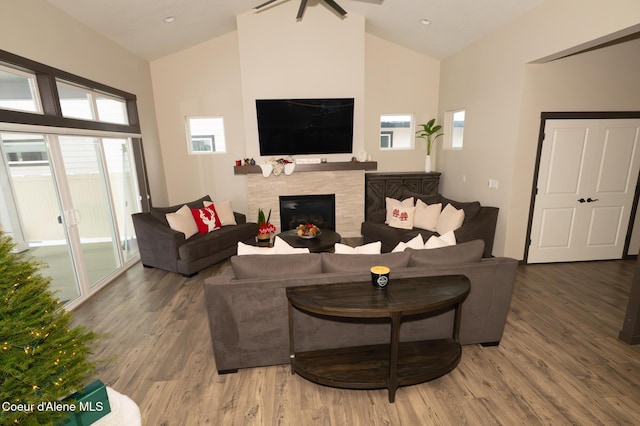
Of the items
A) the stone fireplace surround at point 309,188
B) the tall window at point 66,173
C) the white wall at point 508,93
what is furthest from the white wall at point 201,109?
the white wall at point 508,93

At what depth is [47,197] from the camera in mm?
3453

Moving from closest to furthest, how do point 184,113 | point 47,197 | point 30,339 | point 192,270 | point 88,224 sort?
point 30,339 → point 47,197 → point 88,224 → point 192,270 → point 184,113

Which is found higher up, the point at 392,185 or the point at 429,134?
the point at 429,134

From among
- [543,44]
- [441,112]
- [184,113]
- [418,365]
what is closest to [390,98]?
[441,112]

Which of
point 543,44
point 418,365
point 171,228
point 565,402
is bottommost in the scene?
point 565,402

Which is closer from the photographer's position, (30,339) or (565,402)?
(30,339)

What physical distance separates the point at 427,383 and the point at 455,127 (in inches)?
200

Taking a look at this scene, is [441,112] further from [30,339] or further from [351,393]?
[30,339]

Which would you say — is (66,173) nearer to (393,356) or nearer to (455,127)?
(393,356)

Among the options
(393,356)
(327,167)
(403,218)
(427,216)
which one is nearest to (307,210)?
(327,167)

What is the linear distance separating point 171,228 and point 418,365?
3787 mm

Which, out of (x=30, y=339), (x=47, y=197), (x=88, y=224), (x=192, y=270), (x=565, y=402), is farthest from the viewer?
(x=192, y=270)

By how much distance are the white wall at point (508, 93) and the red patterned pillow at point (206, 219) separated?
435 cm

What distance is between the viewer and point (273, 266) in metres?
2.45
